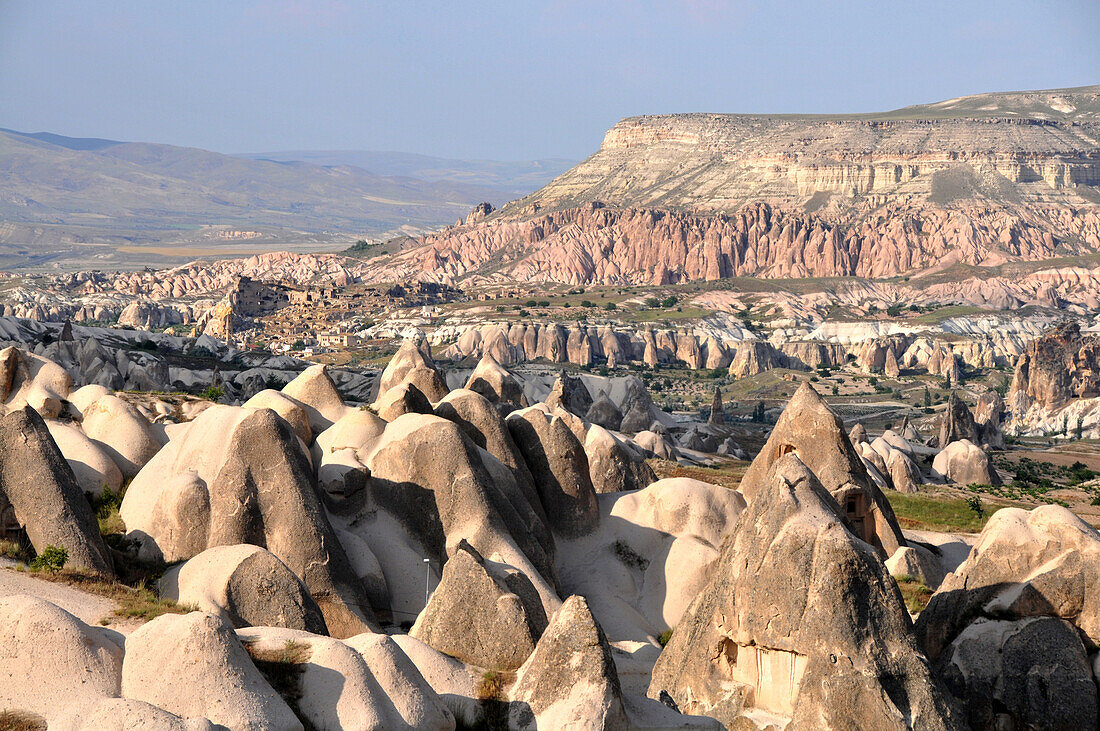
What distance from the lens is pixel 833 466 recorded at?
120 ft

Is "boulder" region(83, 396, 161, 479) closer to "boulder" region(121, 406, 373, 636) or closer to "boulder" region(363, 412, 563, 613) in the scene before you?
"boulder" region(121, 406, 373, 636)

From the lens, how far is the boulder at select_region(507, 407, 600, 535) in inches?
1396

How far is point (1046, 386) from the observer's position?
437 ft

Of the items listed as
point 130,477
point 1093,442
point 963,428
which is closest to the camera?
point 130,477

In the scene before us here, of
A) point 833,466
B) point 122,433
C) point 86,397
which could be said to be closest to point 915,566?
point 833,466

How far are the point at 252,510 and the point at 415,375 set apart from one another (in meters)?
17.8

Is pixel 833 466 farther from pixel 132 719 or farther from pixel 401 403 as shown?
pixel 132 719

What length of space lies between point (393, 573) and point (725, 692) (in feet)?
37.3

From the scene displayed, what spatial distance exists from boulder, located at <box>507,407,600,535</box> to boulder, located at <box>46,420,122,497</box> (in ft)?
37.1

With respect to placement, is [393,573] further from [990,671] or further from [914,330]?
[914,330]

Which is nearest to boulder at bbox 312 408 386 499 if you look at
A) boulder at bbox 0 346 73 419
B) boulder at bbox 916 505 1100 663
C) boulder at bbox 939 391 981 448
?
boulder at bbox 0 346 73 419

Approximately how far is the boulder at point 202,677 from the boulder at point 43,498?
8692 millimetres

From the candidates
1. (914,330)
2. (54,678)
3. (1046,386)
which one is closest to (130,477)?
(54,678)

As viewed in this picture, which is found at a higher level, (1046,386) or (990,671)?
(990,671)
